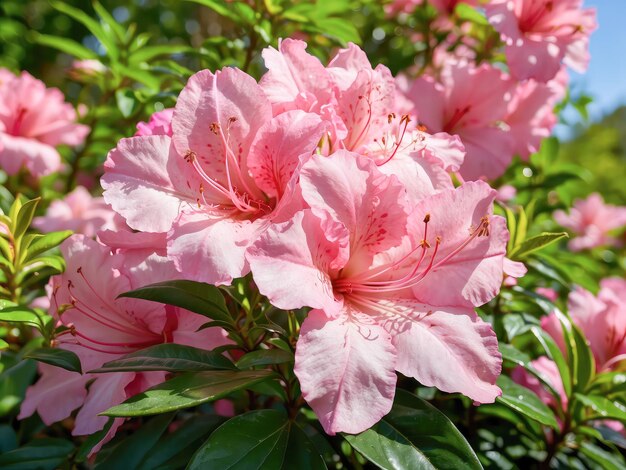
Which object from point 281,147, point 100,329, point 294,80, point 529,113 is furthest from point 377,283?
point 529,113

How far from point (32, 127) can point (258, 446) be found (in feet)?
4.37

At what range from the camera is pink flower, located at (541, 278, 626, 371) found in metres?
1.35

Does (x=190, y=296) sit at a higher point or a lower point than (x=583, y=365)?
higher

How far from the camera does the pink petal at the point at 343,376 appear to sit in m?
0.77

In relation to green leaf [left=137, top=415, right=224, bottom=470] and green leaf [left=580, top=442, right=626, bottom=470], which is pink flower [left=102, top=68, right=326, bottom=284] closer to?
green leaf [left=137, top=415, right=224, bottom=470]

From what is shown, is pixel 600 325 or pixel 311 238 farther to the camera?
pixel 600 325

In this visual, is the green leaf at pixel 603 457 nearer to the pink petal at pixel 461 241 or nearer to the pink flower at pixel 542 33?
the pink petal at pixel 461 241

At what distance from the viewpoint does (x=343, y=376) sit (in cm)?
78

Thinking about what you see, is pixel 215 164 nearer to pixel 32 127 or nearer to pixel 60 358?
pixel 60 358

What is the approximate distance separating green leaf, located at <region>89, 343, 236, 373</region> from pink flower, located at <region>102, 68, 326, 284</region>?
0.18 m

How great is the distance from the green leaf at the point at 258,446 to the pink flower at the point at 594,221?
2.31m

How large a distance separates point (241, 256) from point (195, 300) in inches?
5.4

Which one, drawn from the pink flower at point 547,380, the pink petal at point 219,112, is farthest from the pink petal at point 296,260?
the pink flower at point 547,380

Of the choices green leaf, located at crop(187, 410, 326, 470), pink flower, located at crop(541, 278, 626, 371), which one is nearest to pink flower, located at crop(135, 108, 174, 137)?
green leaf, located at crop(187, 410, 326, 470)
